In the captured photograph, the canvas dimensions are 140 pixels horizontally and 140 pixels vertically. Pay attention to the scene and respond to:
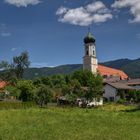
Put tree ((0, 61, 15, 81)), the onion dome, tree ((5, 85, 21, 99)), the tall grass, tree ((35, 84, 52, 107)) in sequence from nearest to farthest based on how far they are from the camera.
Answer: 1. the tall grass
2. tree ((35, 84, 52, 107))
3. tree ((5, 85, 21, 99))
4. tree ((0, 61, 15, 81))
5. the onion dome

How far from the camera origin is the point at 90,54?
479ft

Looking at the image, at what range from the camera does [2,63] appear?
10612 centimetres

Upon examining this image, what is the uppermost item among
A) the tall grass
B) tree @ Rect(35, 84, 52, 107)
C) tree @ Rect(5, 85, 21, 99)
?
tree @ Rect(5, 85, 21, 99)

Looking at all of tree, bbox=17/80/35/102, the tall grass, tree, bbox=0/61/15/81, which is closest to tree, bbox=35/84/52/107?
tree, bbox=17/80/35/102

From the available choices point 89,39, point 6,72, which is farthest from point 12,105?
point 89,39

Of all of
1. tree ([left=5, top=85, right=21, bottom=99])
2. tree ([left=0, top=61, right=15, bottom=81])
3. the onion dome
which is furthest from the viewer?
the onion dome

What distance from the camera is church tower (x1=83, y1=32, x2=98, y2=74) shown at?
472ft

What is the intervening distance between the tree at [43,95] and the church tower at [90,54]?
6520 cm

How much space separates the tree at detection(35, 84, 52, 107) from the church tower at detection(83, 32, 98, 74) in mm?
65197

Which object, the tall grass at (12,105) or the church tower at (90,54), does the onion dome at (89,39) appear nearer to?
the church tower at (90,54)

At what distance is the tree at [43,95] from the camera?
253ft

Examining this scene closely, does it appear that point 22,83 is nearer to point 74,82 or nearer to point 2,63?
point 74,82

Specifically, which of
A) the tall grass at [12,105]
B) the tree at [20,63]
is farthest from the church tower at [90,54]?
the tall grass at [12,105]

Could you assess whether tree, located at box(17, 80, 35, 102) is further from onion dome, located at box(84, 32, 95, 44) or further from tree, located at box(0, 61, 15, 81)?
onion dome, located at box(84, 32, 95, 44)
